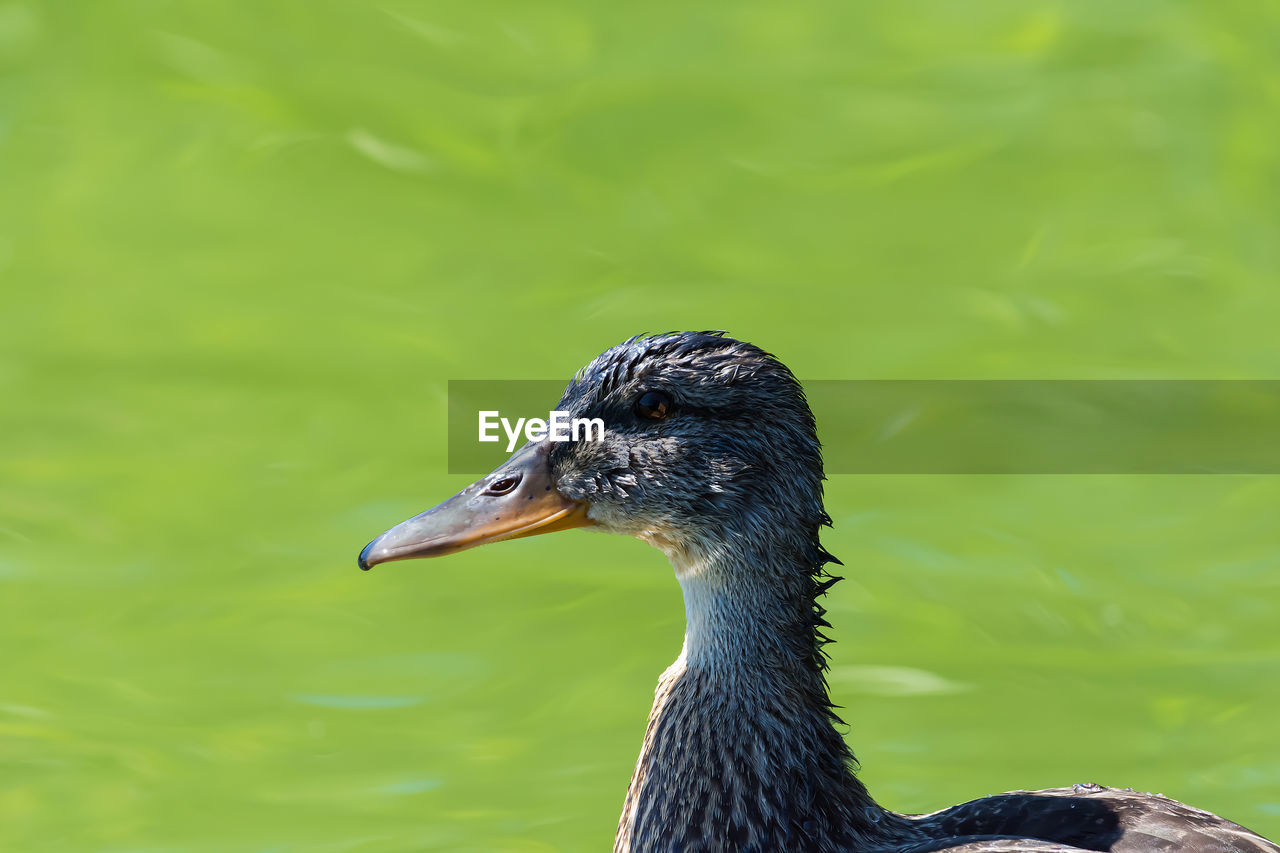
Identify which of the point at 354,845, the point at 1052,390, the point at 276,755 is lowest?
the point at 354,845

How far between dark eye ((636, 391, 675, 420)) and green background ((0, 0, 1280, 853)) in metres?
1.94

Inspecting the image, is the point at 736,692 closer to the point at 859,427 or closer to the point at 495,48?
the point at 859,427

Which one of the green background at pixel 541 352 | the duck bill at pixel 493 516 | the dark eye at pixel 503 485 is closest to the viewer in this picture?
the duck bill at pixel 493 516

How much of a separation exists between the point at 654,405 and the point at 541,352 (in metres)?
3.63

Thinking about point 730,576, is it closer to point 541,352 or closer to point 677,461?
point 677,461

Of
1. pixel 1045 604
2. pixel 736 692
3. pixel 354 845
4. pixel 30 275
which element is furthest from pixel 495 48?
pixel 736 692

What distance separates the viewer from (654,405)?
495 centimetres

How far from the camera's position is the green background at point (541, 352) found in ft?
22.6

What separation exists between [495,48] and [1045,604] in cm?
392

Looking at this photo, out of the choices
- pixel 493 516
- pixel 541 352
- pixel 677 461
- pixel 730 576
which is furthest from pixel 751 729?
pixel 541 352

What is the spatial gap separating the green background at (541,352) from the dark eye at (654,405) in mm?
1941

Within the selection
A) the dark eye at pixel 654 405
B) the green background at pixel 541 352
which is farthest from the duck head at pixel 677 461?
the green background at pixel 541 352

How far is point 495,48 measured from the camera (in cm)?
948

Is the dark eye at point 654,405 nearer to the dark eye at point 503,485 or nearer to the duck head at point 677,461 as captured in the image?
the duck head at point 677,461
